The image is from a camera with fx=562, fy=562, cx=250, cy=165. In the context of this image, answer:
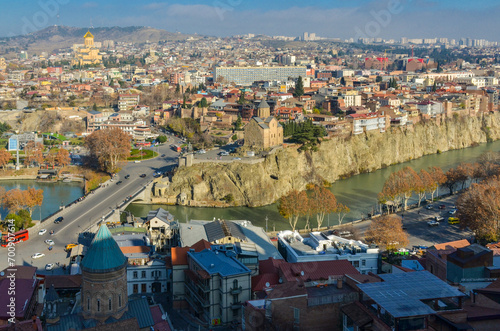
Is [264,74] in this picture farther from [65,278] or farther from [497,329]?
[497,329]

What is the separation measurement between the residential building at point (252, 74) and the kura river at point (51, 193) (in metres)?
35.5

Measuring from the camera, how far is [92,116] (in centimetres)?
3806

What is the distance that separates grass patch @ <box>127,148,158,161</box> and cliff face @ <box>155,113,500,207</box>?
490 cm

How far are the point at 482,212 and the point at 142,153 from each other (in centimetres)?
1783

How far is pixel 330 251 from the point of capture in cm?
1375

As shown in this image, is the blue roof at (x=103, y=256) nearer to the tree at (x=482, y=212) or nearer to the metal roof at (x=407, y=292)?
the metal roof at (x=407, y=292)

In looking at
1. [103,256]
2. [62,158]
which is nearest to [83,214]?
[62,158]

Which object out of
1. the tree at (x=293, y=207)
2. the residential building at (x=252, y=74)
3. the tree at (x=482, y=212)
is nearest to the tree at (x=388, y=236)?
the tree at (x=482, y=212)

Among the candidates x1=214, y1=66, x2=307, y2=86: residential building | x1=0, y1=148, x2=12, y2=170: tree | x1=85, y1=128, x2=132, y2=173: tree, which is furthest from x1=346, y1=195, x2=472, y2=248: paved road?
x1=214, y1=66, x2=307, y2=86: residential building

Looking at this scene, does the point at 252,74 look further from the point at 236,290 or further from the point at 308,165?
the point at 236,290

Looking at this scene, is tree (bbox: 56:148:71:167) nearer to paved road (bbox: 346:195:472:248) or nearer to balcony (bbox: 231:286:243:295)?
paved road (bbox: 346:195:472:248)

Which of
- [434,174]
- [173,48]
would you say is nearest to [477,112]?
[434,174]

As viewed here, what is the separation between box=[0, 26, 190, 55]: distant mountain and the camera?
11344 cm

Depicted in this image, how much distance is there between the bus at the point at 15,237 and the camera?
16281mm
